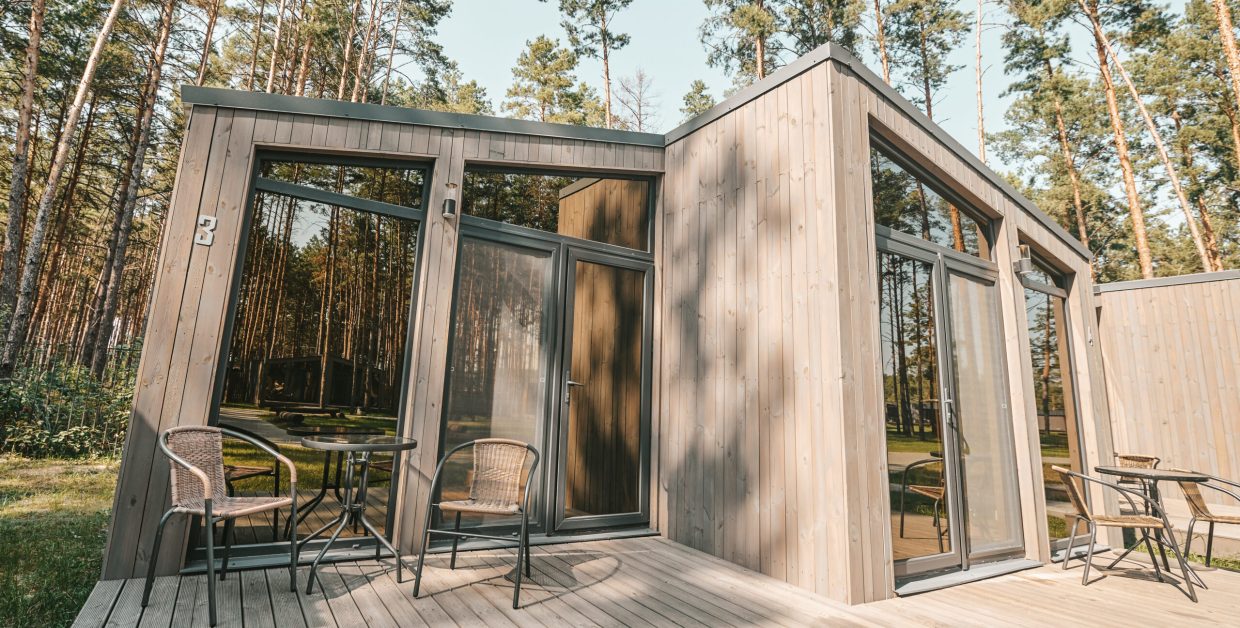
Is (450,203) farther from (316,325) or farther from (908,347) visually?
(908,347)

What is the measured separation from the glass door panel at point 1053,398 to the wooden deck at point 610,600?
32.6 inches

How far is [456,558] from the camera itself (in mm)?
3166

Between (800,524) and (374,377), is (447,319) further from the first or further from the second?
(800,524)

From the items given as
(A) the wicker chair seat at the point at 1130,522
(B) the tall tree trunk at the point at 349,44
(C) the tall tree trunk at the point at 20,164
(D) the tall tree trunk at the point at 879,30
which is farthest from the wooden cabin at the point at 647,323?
(B) the tall tree trunk at the point at 349,44

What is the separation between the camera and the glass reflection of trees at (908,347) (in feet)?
10.9

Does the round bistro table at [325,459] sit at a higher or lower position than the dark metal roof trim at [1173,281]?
lower

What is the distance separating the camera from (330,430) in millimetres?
3193

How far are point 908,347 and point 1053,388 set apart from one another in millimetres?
2442

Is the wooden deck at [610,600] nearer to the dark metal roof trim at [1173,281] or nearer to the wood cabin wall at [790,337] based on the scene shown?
the wood cabin wall at [790,337]

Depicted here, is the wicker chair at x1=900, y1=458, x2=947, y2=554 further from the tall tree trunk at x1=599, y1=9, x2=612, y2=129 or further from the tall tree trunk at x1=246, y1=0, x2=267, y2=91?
the tall tree trunk at x1=246, y1=0, x2=267, y2=91

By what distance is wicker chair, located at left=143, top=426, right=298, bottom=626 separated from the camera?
2201 millimetres

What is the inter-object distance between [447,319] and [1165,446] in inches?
305

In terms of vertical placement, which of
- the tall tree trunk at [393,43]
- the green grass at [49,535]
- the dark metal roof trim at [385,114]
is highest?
the tall tree trunk at [393,43]

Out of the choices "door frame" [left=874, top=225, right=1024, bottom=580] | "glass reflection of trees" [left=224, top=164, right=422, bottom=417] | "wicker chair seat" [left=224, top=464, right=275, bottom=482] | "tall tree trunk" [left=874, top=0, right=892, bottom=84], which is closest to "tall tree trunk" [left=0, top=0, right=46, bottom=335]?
"glass reflection of trees" [left=224, top=164, right=422, bottom=417]
